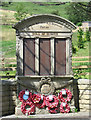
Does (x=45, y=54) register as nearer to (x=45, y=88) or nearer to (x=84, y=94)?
(x=45, y=88)

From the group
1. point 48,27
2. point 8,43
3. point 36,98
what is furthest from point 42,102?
point 8,43

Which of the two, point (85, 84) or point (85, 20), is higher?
point (85, 20)

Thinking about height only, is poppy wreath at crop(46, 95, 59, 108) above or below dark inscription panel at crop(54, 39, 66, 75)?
below

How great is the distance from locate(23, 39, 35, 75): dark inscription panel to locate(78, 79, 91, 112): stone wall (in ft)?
7.63

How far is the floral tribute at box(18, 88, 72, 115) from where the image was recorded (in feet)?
33.9

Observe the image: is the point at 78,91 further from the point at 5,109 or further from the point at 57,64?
the point at 5,109

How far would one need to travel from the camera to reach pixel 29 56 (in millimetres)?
10586

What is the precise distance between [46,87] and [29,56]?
5.13 feet

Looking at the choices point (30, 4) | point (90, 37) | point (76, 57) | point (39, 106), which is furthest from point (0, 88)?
point (30, 4)

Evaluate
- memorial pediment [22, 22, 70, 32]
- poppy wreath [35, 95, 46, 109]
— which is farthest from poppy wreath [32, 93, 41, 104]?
memorial pediment [22, 22, 70, 32]

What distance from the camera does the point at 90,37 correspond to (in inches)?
1256

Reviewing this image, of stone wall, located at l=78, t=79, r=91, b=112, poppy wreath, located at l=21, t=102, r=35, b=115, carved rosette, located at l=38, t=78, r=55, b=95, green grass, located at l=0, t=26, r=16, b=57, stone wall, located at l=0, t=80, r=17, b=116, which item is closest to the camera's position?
poppy wreath, located at l=21, t=102, r=35, b=115

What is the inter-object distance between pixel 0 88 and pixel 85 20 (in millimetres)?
39778

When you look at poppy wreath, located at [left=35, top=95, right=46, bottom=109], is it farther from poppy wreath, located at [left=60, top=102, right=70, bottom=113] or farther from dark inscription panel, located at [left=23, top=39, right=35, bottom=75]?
dark inscription panel, located at [left=23, top=39, right=35, bottom=75]
